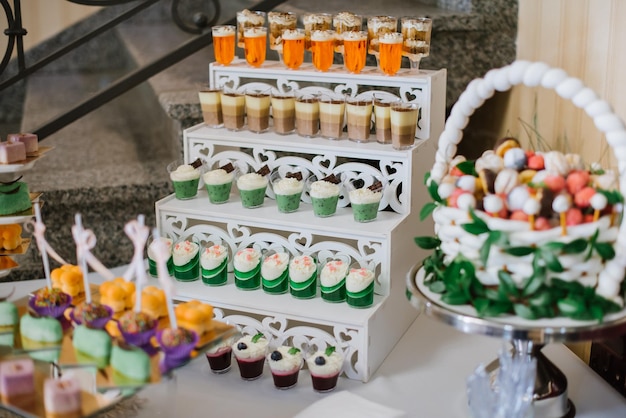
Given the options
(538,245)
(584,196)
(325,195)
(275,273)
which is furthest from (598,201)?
(275,273)

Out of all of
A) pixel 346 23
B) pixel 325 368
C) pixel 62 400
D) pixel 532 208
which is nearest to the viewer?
pixel 62 400

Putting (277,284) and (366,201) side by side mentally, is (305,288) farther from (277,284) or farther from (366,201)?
(366,201)

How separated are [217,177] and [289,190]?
220 millimetres

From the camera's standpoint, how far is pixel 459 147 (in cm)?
352

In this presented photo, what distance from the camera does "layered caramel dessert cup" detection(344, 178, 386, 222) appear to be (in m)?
2.26

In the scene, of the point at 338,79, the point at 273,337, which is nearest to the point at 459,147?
the point at 338,79

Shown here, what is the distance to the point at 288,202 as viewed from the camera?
2.37 metres

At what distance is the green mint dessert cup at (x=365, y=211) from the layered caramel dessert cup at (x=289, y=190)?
6.6 inches

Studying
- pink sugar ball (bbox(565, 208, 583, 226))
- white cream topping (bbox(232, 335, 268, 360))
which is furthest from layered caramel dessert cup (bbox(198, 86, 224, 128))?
pink sugar ball (bbox(565, 208, 583, 226))

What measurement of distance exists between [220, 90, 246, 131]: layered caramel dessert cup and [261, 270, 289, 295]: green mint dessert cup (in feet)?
1.55

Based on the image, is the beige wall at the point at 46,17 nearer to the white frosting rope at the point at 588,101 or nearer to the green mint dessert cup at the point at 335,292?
the green mint dessert cup at the point at 335,292

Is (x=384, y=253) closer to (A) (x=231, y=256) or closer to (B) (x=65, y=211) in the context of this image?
(A) (x=231, y=256)

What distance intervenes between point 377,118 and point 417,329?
612 millimetres

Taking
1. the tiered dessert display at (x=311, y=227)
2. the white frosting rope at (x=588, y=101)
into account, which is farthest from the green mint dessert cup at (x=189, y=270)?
the white frosting rope at (x=588, y=101)
